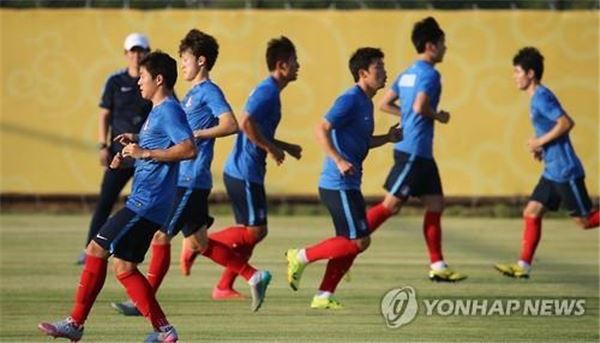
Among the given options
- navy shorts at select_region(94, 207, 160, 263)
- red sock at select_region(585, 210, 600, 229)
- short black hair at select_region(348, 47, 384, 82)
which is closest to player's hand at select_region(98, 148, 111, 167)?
short black hair at select_region(348, 47, 384, 82)

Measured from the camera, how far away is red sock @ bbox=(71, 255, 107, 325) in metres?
10.4

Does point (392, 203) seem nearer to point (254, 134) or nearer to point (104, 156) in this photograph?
point (254, 134)

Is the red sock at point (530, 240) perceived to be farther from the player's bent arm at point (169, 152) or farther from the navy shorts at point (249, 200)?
the player's bent arm at point (169, 152)

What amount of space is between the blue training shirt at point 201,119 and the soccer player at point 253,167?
0.84 meters

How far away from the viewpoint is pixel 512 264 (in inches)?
627

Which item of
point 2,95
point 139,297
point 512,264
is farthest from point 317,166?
point 139,297

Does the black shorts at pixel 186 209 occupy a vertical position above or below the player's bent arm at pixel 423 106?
below

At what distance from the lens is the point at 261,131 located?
13.1m

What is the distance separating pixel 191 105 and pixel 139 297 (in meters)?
2.38

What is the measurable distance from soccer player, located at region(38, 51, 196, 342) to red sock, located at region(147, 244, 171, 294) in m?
1.64

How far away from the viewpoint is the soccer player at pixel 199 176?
12.0 meters

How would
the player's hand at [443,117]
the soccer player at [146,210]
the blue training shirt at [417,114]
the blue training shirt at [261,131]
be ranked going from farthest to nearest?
the blue training shirt at [417,114] → the player's hand at [443,117] → the blue training shirt at [261,131] → the soccer player at [146,210]

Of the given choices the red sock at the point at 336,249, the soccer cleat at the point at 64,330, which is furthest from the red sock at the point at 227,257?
the soccer cleat at the point at 64,330

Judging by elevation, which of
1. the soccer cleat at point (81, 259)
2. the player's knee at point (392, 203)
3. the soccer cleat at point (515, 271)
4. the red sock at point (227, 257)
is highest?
the red sock at point (227, 257)
